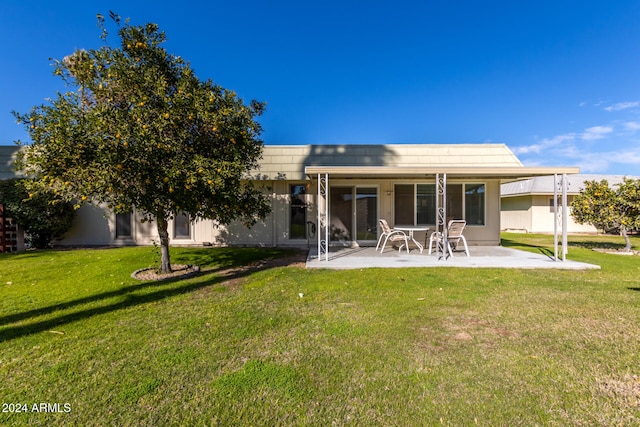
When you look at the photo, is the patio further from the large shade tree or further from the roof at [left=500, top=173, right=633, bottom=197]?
the roof at [left=500, top=173, right=633, bottom=197]

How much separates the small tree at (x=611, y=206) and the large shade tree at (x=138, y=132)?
35.2ft

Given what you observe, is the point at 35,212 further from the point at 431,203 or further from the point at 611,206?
the point at 611,206

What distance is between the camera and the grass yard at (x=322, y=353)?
201cm

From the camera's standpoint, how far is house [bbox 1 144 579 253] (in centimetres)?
987

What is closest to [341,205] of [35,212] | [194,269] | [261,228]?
[261,228]

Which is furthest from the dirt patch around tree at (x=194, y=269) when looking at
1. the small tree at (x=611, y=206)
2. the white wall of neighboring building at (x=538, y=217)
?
the white wall of neighboring building at (x=538, y=217)

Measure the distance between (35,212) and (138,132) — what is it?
24.3 ft

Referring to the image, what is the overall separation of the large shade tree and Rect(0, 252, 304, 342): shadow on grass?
4.06ft

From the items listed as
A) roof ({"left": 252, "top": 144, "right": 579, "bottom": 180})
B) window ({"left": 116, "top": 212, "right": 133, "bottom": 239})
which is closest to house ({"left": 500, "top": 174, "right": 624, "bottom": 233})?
roof ({"left": 252, "top": 144, "right": 579, "bottom": 180})

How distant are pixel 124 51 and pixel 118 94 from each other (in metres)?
0.80

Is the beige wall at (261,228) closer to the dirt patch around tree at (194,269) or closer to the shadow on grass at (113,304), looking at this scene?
the dirt patch around tree at (194,269)

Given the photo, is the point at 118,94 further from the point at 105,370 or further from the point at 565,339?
the point at 565,339

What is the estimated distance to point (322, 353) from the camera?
9.16ft

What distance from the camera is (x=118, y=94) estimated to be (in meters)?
5.05
